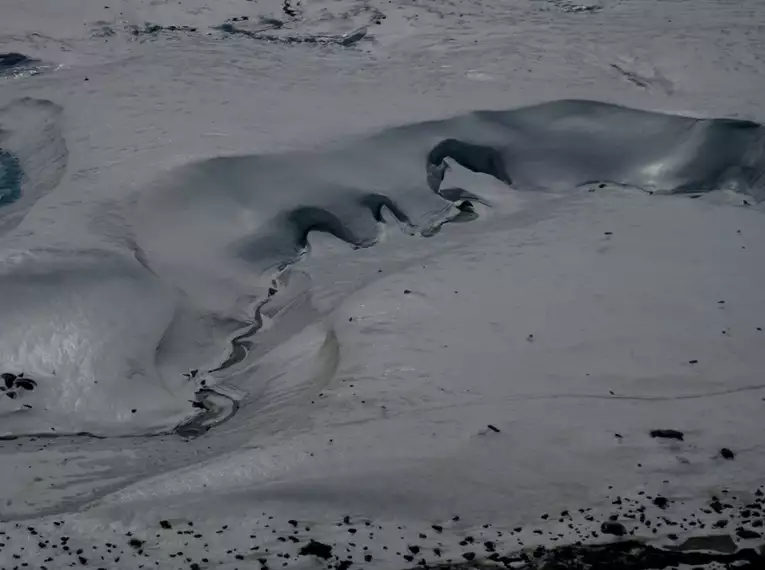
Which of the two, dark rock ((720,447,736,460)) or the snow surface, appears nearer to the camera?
the snow surface

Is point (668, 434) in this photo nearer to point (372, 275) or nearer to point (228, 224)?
point (372, 275)

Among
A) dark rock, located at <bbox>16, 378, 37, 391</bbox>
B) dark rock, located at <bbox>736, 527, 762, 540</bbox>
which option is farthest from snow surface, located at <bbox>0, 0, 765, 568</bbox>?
dark rock, located at <bbox>736, 527, 762, 540</bbox>

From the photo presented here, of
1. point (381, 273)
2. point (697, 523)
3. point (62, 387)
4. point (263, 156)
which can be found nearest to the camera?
point (697, 523)

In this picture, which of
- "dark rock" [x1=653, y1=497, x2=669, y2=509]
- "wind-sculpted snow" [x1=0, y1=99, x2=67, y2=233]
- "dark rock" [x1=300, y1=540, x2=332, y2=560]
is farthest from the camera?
"wind-sculpted snow" [x1=0, y1=99, x2=67, y2=233]

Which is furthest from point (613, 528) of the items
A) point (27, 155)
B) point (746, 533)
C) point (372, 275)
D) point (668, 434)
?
point (27, 155)

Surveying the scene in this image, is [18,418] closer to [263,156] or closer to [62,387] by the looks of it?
[62,387]

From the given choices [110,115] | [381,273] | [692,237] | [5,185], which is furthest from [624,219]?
[5,185]

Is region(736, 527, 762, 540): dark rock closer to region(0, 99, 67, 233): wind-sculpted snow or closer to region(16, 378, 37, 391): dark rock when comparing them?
region(16, 378, 37, 391): dark rock
